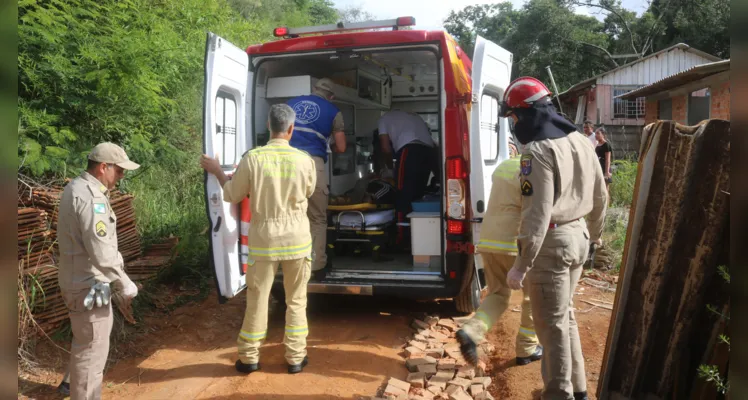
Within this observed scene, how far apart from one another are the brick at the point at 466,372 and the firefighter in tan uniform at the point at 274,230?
1.14 m

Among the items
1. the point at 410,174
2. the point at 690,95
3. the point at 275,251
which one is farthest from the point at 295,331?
the point at 690,95

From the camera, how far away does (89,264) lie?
3.36 m

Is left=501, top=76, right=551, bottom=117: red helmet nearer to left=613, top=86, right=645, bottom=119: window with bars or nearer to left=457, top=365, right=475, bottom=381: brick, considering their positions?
left=457, top=365, right=475, bottom=381: brick

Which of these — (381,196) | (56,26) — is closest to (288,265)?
(381,196)

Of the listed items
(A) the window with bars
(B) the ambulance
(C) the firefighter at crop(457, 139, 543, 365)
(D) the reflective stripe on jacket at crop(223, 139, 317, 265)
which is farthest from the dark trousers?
(A) the window with bars

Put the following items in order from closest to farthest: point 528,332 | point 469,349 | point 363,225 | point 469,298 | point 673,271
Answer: point 673,271 → point 469,349 → point 528,332 → point 469,298 → point 363,225

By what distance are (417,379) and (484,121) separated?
2.09m

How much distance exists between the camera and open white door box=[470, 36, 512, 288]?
14.5ft

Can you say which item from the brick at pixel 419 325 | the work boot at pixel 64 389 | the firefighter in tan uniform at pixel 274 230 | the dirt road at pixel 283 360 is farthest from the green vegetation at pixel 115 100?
the brick at pixel 419 325

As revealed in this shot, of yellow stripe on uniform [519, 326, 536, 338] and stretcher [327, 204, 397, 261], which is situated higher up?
stretcher [327, 204, 397, 261]

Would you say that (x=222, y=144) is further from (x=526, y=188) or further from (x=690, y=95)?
(x=690, y=95)

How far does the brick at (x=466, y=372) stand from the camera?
401cm

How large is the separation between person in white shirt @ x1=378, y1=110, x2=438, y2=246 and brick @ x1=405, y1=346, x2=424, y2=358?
1.77 meters

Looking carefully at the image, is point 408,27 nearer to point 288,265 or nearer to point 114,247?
point 288,265
